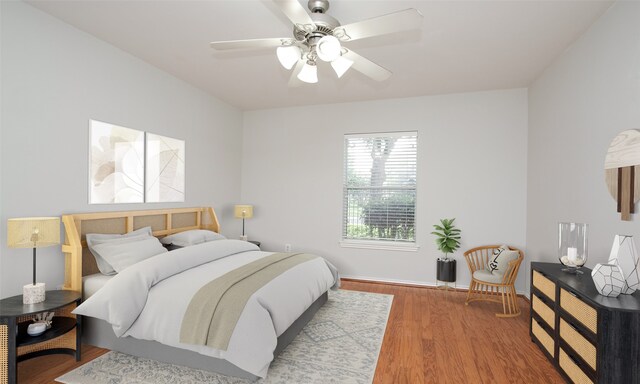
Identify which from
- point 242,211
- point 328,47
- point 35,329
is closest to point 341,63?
point 328,47

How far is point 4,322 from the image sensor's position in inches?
84.3

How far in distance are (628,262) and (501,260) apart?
1.92 m

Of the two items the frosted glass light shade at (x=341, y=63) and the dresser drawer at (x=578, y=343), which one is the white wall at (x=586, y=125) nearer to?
the dresser drawer at (x=578, y=343)

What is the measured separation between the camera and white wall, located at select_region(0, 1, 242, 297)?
254 centimetres

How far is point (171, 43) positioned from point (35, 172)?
5.53 feet

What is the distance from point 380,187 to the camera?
5.04 metres

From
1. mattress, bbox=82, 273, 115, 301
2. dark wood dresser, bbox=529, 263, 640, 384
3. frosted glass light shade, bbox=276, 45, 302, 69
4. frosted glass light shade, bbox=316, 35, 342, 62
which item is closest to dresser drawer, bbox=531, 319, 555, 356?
dark wood dresser, bbox=529, 263, 640, 384

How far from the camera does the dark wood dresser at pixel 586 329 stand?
1.84 m

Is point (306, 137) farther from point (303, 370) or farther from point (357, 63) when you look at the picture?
point (303, 370)

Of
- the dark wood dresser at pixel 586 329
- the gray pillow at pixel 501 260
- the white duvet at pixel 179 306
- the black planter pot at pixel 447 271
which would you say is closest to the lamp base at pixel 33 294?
the white duvet at pixel 179 306

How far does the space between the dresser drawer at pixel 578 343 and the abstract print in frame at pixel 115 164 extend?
13.7ft

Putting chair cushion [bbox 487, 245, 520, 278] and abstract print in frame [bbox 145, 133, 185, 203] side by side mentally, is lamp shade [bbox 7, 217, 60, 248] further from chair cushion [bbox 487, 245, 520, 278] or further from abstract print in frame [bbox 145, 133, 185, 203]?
chair cushion [bbox 487, 245, 520, 278]

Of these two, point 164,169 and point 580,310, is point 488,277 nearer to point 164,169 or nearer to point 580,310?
point 580,310

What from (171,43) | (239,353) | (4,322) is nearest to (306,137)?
(171,43)
